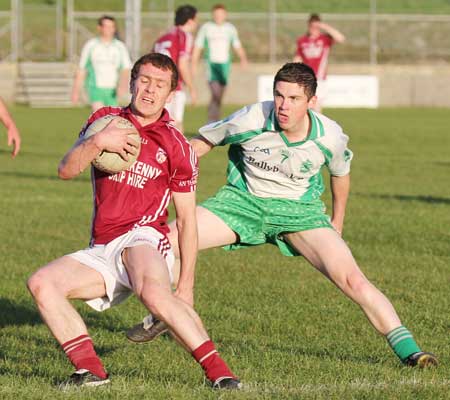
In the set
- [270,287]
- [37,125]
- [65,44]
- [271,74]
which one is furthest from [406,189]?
[65,44]

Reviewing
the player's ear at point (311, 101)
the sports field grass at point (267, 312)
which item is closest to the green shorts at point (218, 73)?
the sports field grass at point (267, 312)

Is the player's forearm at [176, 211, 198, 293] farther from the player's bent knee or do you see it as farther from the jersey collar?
the player's bent knee

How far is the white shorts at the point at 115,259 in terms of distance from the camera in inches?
238

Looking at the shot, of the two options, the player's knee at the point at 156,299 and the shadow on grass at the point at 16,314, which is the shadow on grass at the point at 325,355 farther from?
the shadow on grass at the point at 16,314

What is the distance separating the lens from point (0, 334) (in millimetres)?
7781

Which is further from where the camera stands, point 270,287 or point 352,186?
point 352,186

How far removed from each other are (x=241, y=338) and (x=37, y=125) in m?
22.4

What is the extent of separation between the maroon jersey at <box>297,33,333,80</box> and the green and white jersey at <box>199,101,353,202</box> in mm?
18676

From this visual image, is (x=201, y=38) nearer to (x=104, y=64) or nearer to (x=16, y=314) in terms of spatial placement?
(x=104, y=64)

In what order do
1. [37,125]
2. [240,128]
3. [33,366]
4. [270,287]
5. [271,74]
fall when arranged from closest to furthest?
[33,366] → [240,128] → [270,287] → [37,125] → [271,74]

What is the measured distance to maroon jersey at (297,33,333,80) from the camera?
2592cm

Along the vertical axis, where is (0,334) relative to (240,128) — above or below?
below

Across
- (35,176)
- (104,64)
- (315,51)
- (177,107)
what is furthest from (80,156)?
(315,51)

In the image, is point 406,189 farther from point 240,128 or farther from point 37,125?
point 37,125
